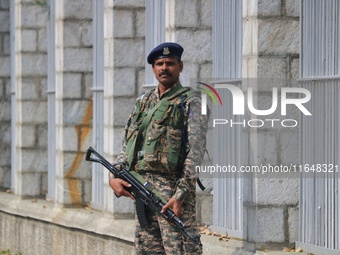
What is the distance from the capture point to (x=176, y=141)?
11.0 metres

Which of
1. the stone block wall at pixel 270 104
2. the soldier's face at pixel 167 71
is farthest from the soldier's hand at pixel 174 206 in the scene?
the stone block wall at pixel 270 104

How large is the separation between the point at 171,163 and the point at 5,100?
10.8m

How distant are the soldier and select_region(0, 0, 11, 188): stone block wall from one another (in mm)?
10375

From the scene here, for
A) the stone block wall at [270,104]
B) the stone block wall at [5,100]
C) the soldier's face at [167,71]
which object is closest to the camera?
the soldier's face at [167,71]

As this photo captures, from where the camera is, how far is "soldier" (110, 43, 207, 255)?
10906 millimetres

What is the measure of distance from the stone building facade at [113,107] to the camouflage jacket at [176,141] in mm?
1092

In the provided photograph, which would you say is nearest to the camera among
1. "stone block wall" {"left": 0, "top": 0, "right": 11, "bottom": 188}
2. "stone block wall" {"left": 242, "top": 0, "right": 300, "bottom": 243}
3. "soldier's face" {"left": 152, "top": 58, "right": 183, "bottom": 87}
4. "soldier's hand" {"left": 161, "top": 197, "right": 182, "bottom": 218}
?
"soldier's hand" {"left": 161, "top": 197, "right": 182, "bottom": 218}

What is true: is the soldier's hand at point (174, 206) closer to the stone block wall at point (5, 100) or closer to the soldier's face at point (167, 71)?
the soldier's face at point (167, 71)

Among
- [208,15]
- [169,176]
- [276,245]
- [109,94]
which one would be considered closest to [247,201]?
[276,245]

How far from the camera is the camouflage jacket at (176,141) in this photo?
10.9 m

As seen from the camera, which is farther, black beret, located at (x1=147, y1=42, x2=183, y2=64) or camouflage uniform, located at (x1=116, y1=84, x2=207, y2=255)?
black beret, located at (x1=147, y1=42, x2=183, y2=64)

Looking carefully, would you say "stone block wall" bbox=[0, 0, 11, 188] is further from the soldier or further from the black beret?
the black beret

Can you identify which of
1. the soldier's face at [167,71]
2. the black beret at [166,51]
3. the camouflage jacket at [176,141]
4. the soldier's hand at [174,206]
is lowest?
the soldier's hand at [174,206]

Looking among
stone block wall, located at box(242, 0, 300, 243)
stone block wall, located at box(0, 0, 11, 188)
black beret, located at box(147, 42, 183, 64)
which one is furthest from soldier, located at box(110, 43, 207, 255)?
stone block wall, located at box(0, 0, 11, 188)
